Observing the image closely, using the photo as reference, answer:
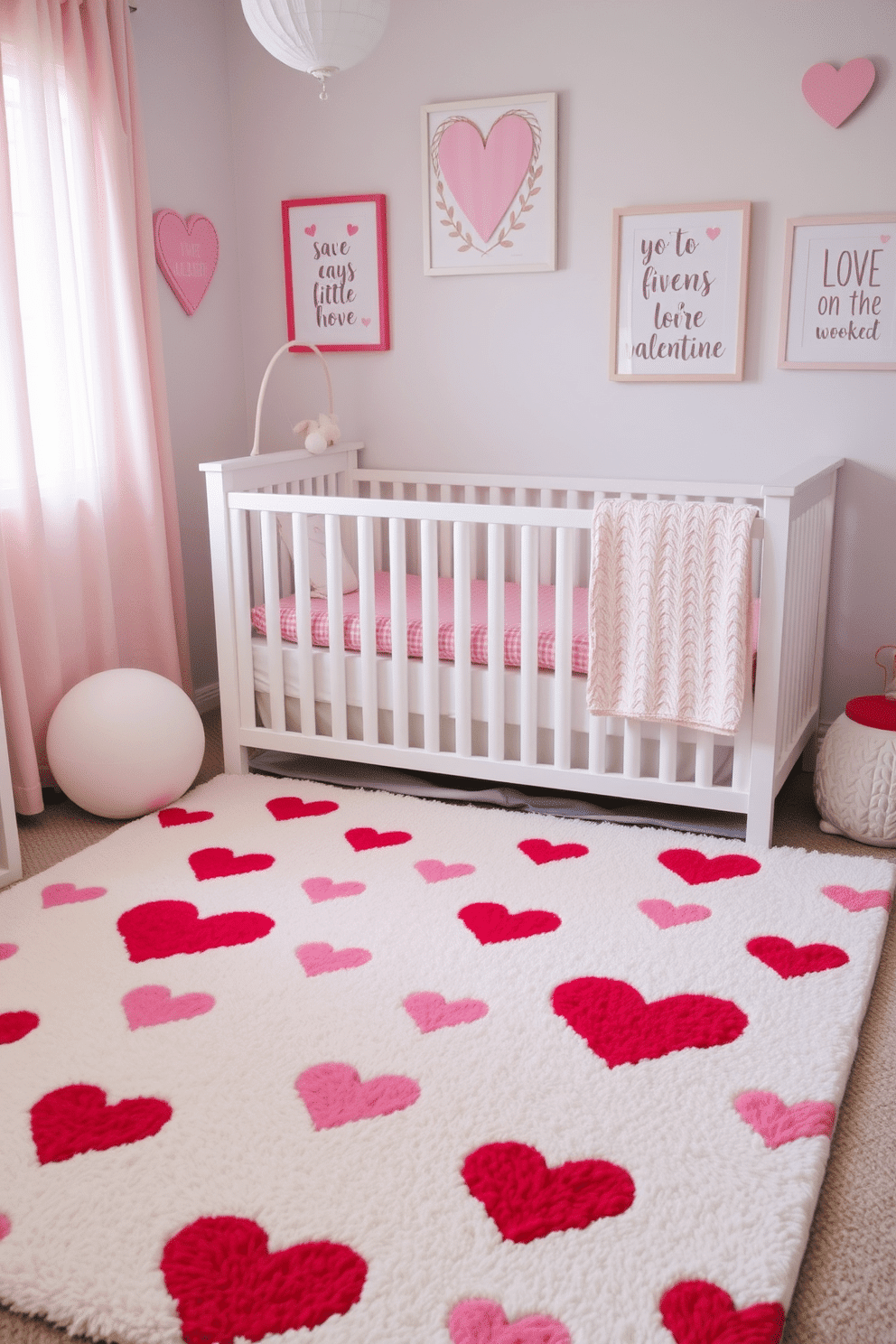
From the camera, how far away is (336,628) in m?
2.63

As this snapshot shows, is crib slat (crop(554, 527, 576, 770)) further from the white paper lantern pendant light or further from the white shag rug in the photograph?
the white paper lantern pendant light

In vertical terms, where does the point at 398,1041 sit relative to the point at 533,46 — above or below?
below

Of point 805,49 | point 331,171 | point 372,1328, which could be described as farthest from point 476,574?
point 372,1328

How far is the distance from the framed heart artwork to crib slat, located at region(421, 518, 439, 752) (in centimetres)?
94

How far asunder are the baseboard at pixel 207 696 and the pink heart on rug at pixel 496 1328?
235cm

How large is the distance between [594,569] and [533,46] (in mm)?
1499

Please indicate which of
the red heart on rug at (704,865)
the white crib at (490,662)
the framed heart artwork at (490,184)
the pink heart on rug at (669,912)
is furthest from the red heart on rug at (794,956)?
the framed heart artwork at (490,184)

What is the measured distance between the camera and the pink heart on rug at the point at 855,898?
200cm

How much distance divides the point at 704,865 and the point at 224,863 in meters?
0.98

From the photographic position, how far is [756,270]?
270 cm

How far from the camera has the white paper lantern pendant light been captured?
182 centimetres

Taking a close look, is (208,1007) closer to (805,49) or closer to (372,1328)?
(372,1328)

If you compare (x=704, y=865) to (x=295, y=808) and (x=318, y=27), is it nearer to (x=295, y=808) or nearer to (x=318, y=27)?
(x=295, y=808)

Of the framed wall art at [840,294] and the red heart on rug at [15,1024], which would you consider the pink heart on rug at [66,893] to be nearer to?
the red heart on rug at [15,1024]
